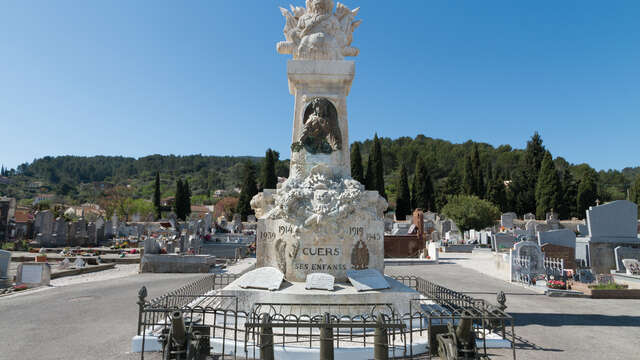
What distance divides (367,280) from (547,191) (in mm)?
51332

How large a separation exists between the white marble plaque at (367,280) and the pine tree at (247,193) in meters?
48.4

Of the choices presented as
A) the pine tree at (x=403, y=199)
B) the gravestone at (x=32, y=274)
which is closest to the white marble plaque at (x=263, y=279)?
the gravestone at (x=32, y=274)

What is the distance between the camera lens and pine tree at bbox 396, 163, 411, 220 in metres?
57.0

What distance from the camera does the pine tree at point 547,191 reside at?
49.5 metres

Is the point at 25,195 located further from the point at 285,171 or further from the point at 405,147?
→ the point at 405,147

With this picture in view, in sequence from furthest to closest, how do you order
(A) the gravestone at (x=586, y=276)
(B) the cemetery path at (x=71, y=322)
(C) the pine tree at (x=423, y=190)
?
(C) the pine tree at (x=423, y=190) < (A) the gravestone at (x=586, y=276) < (B) the cemetery path at (x=71, y=322)

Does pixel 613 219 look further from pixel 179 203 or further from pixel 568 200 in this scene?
pixel 179 203

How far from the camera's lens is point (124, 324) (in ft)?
26.4

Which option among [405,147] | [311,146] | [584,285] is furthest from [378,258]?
[405,147]

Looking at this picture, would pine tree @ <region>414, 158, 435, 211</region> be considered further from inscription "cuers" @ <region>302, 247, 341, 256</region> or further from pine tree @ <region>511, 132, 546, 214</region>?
inscription "cuers" @ <region>302, 247, 341, 256</region>

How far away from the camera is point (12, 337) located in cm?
702

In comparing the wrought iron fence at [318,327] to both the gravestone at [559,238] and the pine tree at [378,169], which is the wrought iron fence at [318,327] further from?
the pine tree at [378,169]

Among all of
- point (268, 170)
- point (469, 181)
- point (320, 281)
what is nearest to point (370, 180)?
point (268, 170)

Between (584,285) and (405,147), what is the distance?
101 metres
